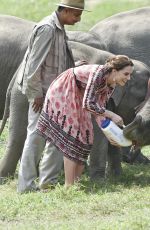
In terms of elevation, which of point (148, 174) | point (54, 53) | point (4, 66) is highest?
point (54, 53)

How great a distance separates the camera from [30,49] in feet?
27.5

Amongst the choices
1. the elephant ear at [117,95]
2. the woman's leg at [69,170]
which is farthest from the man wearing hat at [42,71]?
the elephant ear at [117,95]

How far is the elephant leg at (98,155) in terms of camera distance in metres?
9.23

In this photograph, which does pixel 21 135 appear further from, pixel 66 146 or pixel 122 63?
pixel 122 63

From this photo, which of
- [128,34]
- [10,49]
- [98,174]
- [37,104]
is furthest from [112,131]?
[128,34]

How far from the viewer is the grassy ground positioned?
6770 mm

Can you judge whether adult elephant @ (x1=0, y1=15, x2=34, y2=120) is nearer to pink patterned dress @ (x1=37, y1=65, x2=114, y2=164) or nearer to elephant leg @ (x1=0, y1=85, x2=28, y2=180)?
elephant leg @ (x1=0, y1=85, x2=28, y2=180)

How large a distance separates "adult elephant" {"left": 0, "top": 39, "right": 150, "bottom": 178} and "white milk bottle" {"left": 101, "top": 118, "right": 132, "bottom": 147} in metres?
1.35

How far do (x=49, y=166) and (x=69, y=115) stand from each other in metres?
0.68

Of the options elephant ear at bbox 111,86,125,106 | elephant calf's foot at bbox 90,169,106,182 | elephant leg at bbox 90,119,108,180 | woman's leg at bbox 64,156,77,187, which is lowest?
elephant calf's foot at bbox 90,169,106,182

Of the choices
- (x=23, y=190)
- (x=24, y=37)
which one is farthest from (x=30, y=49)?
(x=24, y=37)

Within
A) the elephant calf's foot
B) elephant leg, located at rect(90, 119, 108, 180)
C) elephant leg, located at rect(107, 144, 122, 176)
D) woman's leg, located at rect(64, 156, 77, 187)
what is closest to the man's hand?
woman's leg, located at rect(64, 156, 77, 187)

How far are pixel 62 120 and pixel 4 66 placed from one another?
262 centimetres

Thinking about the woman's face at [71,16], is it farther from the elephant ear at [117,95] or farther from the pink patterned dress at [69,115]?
the elephant ear at [117,95]
